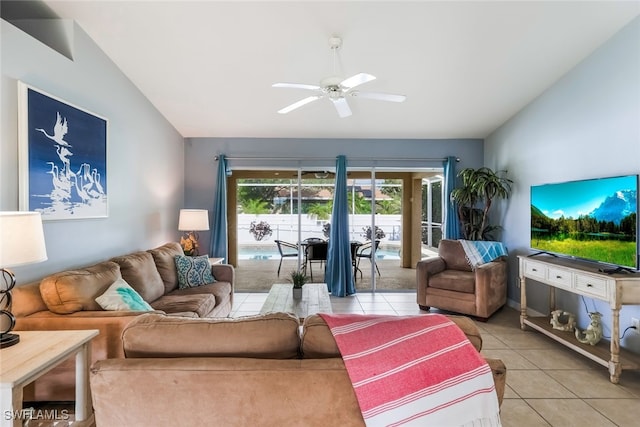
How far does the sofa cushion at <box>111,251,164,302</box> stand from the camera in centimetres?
306

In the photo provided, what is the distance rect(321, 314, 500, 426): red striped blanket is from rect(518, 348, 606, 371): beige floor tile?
217 centimetres

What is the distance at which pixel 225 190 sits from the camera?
535 cm

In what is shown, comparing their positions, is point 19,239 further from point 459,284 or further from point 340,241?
point 459,284

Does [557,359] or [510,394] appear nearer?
[510,394]

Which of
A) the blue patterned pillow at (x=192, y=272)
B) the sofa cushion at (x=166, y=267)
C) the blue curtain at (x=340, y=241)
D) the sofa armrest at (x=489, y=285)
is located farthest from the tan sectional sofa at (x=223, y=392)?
the blue curtain at (x=340, y=241)

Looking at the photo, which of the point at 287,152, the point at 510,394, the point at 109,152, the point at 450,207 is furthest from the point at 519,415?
the point at 287,152

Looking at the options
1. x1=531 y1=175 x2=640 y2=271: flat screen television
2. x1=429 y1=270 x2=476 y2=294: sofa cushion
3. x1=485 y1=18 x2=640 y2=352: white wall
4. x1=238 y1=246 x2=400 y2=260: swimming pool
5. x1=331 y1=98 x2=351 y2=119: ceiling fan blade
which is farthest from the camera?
x1=238 y1=246 x2=400 y2=260: swimming pool

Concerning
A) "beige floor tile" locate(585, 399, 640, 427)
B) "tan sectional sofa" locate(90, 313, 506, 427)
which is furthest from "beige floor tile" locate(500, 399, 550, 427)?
"tan sectional sofa" locate(90, 313, 506, 427)

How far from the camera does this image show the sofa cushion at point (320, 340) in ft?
4.56

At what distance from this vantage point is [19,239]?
167 cm

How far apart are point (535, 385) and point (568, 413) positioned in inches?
13.8

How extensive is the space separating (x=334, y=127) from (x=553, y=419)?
414 cm

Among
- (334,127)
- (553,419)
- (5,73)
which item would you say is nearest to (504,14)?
(334,127)

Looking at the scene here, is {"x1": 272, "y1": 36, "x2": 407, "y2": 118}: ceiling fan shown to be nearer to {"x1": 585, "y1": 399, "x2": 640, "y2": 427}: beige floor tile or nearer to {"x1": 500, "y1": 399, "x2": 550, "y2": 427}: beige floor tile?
{"x1": 500, "y1": 399, "x2": 550, "y2": 427}: beige floor tile
